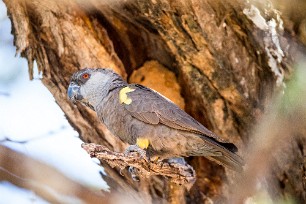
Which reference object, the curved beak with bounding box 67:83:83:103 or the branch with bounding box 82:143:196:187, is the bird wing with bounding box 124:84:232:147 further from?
the curved beak with bounding box 67:83:83:103

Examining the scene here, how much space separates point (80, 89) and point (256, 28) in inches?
38.5

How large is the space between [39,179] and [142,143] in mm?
1332

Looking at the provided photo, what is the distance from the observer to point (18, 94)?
139 inches

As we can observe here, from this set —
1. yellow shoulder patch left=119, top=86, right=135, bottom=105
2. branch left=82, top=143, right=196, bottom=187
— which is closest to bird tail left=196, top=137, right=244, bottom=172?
branch left=82, top=143, right=196, bottom=187

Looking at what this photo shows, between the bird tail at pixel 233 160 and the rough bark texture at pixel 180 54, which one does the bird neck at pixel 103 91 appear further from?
the bird tail at pixel 233 160

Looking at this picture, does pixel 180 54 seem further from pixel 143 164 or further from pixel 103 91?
pixel 143 164

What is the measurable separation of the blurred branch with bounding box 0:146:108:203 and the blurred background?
38 mm

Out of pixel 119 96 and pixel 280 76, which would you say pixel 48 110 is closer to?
pixel 119 96

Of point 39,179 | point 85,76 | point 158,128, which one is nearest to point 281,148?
point 158,128

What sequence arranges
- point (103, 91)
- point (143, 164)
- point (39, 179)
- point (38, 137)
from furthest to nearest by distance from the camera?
point (38, 137)
point (39, 179)
point (103, 91)
point (143, 164)

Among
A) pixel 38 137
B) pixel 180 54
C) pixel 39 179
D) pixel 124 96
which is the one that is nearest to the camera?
pixel 124 96

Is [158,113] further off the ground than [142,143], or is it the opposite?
[158,113]

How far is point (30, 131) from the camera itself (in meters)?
3.58

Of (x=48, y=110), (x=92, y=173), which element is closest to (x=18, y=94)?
(x=48, y=110)
